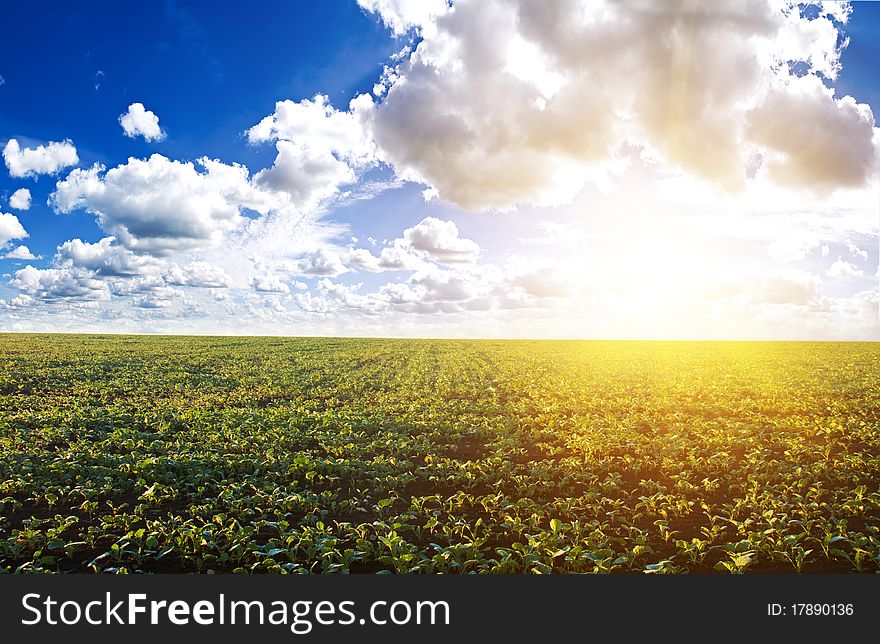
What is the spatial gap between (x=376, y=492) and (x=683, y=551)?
19.0 ft

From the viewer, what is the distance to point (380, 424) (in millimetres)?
17281

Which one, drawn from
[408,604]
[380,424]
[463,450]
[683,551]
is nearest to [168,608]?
[408,604]

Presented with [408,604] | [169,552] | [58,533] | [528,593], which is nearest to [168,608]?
[169,552]

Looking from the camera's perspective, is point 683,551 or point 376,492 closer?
point 683,551

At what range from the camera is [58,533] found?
28.4 feet

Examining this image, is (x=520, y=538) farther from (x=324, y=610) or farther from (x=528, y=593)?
(x=324, y=610)

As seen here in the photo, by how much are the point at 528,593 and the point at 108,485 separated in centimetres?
901

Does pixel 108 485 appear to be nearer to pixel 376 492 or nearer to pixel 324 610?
pixel 376 492

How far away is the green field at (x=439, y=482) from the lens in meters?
7.84

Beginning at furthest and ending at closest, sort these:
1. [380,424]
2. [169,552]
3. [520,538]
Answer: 1. [380,424]
2. [520,538]
3. [169,552]

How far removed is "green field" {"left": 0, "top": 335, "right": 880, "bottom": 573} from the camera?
7840mm

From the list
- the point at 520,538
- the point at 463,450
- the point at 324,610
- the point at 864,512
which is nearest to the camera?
the point at 324,610

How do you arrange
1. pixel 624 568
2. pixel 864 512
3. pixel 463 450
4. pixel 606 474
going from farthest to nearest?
pixel 463 450 → pixel 606 474 → pixel 864 512 → pixel 624 568

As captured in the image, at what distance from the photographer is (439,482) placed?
455 inches
